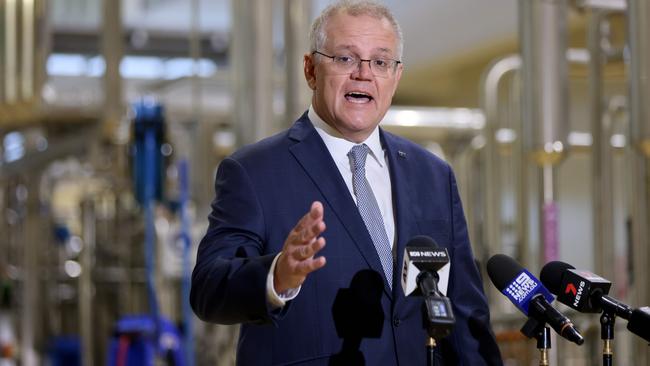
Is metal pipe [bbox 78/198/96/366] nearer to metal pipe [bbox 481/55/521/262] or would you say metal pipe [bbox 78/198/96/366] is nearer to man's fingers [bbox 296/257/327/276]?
metal pipe [bbox 481/55/521/262]

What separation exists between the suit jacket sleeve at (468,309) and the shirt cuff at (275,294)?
1.23ft

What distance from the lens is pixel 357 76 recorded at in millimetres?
1931

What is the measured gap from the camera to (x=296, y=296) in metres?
1.88

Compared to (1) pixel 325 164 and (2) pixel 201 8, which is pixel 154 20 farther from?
(1) pixel 325 164

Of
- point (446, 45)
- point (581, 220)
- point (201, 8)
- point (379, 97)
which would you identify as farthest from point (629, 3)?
point (201, 8)

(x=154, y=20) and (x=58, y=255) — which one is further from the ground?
(x=154, y=20)

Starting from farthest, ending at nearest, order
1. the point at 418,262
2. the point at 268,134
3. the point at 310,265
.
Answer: the point at 268,134, the point at 418,262, the point at 310,265

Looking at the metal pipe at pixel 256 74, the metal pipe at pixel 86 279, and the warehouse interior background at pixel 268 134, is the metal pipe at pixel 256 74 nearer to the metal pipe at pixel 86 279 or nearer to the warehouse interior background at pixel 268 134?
the warehouse interior background at pixel 268 134

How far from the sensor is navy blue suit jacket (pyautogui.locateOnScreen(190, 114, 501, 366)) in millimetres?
1870

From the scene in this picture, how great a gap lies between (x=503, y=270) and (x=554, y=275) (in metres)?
0.09

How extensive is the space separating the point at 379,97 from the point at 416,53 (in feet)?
26.5

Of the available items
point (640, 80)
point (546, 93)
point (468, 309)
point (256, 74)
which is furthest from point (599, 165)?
point (468, 309)

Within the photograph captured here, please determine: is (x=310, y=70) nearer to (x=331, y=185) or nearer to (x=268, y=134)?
(x=331, y=185)

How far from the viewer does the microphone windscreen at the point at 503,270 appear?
182cm
